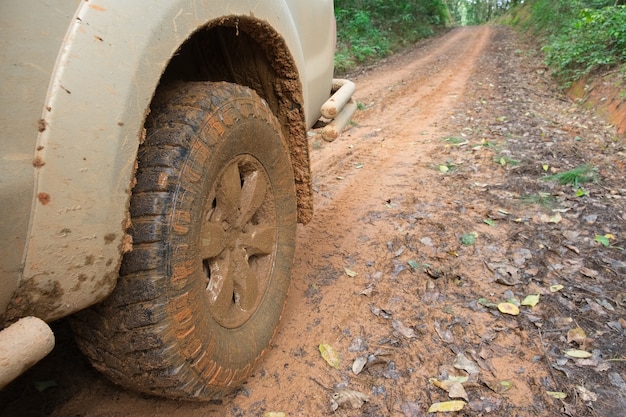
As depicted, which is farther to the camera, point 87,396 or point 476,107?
point 476,107

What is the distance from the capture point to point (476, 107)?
7754 mm

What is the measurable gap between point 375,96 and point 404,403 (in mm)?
7774

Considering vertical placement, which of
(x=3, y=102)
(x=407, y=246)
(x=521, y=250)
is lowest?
(x=521, y=250)

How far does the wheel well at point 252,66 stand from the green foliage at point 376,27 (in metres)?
10.0

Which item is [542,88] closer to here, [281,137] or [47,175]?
[281,137]

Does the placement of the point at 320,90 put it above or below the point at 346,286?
above

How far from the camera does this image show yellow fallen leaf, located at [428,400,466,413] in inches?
76.9

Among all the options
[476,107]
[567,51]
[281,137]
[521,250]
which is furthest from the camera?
[567,51]

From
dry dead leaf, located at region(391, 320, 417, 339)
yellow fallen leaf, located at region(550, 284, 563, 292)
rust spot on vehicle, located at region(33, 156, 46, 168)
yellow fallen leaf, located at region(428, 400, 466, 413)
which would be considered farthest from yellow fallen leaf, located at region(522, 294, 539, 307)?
rust spot on vehicle, located at region(33, 156, 46, 168)

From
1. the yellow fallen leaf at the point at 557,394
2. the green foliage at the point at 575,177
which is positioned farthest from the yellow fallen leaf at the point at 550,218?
the yellow fallen leaf at the point at 557,394

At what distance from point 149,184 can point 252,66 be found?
99 cm

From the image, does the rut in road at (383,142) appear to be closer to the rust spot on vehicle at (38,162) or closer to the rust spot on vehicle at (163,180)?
the rust spot on vehicle at (163,180)

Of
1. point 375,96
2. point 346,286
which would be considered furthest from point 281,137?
point 375,96

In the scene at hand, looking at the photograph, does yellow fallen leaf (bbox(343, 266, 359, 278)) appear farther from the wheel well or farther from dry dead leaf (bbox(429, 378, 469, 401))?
Answer: the wheel well
